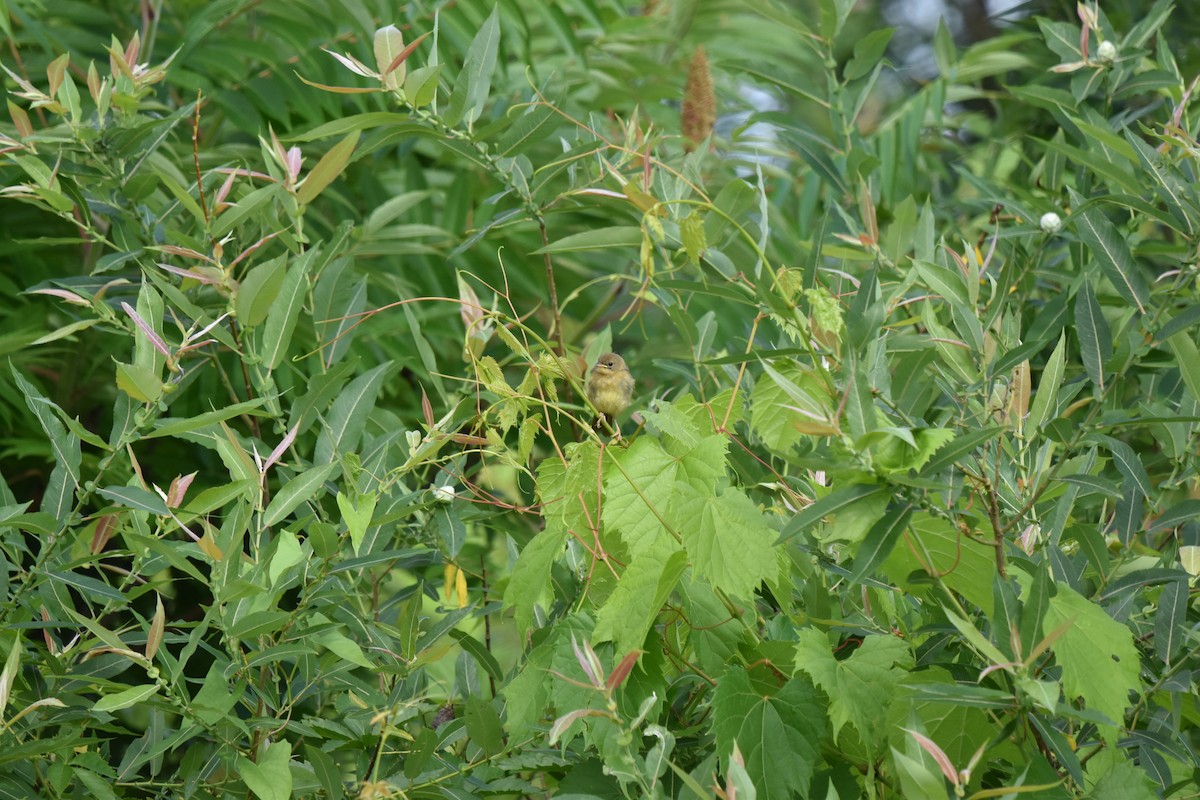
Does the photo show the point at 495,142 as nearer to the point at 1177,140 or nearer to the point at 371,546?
the point at 371,546

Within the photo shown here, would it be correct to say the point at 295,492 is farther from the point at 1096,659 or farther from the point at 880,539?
the point at 1096,659

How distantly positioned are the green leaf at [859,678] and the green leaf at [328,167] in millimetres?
635

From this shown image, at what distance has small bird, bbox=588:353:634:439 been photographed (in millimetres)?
1141

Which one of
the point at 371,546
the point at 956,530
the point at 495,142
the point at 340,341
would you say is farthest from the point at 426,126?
the point at 956,530

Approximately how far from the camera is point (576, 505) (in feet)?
3.05

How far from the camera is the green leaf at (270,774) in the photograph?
33.9 inches

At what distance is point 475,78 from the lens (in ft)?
3.70

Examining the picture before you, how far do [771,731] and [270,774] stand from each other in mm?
Answer: 387

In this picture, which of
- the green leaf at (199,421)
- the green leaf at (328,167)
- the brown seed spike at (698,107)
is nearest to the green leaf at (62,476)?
the green leaf at (199,421)

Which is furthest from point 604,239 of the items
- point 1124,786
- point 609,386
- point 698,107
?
point 698,107

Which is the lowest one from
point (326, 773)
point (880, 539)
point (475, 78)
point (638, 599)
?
point (326, 773)

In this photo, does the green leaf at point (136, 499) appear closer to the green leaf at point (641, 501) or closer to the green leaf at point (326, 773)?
the green leaf at point (326, 773)

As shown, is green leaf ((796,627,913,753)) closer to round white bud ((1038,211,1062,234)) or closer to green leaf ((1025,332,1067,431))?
green leaf ((1025,332,1067,431))

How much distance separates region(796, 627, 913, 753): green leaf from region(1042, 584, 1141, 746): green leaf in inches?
4.5
